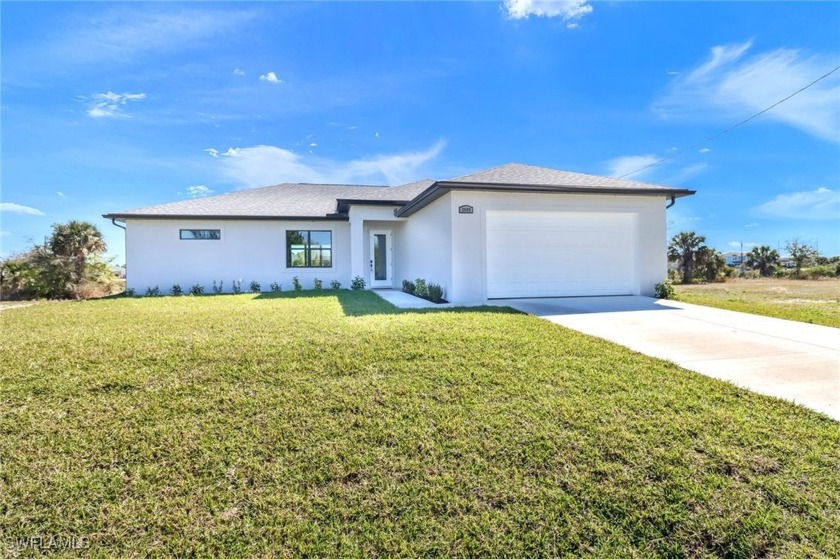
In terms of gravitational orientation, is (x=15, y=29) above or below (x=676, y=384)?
above

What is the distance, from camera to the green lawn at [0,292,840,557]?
92.3 inches

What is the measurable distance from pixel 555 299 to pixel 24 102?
14575 mm

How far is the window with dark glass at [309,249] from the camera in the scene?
16688mm

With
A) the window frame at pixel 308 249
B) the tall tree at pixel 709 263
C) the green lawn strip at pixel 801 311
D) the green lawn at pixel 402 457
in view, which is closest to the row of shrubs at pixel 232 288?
the window frame at pixel 308 249

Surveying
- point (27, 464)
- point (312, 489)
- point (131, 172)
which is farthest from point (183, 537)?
point (131, 172)

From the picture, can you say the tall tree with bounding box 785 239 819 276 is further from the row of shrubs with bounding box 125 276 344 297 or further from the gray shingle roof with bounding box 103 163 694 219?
the row of shrubs with bounding box 125 276 344 297

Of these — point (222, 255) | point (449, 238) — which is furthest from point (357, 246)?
point (449, 238)

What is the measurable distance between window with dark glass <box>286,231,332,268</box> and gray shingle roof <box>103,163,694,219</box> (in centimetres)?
90

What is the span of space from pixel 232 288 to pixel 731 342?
16.2 meters

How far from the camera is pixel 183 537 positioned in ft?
7.63

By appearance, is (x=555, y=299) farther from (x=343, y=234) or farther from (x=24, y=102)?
(x=24, y=102)

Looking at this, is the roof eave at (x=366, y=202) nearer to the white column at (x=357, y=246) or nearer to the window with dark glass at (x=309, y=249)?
the white column at (x=357, y=246)

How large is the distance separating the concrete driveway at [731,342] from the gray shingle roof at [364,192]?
3.23 m

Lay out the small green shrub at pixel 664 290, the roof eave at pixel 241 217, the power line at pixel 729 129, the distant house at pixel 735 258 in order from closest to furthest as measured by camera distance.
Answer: the power line at pixel 729 129 < the small green shrub at pixel 664 290 < the roof eave at pixel 241 217 < the distant house at pixel 735 258
